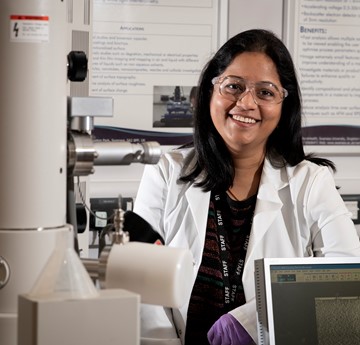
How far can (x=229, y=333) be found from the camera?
1761 mm

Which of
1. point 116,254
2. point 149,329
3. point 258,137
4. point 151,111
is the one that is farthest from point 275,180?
point 116,254

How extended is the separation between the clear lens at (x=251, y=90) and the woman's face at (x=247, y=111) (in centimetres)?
1

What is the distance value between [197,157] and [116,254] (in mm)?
1389

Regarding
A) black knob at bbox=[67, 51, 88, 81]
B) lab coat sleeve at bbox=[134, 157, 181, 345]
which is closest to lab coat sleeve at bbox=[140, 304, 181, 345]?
lab coat sleeve at bbox=[134, 157, 181, 345]

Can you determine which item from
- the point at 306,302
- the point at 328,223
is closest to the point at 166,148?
the point at 328,223

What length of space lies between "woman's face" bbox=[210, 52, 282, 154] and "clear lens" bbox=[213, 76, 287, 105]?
0.01 metres

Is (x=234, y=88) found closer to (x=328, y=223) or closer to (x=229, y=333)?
(x=328, y=223)

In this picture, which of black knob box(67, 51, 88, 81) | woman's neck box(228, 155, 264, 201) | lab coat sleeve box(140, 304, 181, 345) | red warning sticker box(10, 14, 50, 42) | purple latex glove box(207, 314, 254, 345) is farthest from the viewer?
woman's neck box(228, 155, 264, 201)

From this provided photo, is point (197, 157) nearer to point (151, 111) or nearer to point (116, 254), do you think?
point (151, 111)

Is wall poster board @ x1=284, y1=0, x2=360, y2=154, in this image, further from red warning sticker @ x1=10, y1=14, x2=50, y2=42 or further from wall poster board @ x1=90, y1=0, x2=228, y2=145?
red warning sticker @ x1=10, y1=14, x2=50, y2=42

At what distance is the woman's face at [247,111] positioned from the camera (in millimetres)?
2018

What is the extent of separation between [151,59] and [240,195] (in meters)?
0.81

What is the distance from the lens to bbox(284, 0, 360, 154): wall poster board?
2.86 m

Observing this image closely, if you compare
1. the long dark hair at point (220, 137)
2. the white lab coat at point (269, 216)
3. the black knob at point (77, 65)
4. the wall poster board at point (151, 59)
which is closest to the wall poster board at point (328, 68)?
the wall poster board at point (151, 59)
